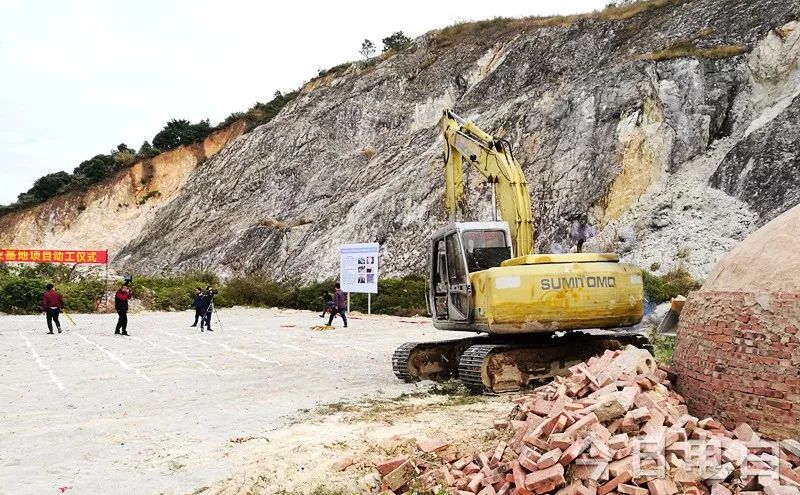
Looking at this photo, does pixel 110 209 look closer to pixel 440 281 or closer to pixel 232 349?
pixel 232 349

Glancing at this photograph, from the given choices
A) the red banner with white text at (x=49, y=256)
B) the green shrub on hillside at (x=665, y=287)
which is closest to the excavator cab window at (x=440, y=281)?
the green shrub on hillside at (x=665, y=287)

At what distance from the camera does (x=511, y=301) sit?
31.8 ft

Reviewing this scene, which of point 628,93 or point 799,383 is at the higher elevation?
point 628,93

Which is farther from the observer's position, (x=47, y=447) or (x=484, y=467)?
(x=47, y=447)

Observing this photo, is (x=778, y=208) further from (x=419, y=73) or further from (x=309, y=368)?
(x=419, y=73)

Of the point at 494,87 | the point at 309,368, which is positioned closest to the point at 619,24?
the point at 494,87

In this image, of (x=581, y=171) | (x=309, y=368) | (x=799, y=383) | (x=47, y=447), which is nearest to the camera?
(x=799, y=383)

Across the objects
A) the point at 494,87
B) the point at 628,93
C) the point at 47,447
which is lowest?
the point at 47,447

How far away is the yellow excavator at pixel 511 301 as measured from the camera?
973 cm

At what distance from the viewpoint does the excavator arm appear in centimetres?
1138

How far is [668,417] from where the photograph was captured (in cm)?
542

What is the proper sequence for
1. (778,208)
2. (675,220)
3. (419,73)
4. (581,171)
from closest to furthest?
(778,208) < (675,220) < (581,171) < (419,73)

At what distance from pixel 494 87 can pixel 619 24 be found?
7132 mm

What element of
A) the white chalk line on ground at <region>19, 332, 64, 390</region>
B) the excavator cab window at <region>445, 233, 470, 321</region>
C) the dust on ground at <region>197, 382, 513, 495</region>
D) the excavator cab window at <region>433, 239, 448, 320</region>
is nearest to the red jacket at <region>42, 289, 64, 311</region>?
the white chalk line on ground at <region>19, 332, 64, 390</region>
